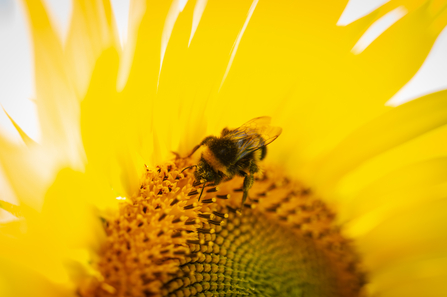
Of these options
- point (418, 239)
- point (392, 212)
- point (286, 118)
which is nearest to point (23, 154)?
point (286, 118)

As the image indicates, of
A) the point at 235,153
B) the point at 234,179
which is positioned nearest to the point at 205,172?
the point at 235,153

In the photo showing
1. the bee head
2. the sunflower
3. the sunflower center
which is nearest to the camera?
the sunflower

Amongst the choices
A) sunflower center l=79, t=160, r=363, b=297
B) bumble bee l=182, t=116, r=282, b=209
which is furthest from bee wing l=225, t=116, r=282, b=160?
sunflower center l=79, t=160, r=363, b=297

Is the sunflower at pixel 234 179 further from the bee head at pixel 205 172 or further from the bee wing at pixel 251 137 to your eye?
the bee wing at pixel 251 137

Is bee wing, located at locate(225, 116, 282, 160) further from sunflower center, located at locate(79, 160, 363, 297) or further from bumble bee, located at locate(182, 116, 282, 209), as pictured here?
sunflower center, located at locate(79, 160, 363, 297)

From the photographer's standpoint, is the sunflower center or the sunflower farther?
the sunflower center

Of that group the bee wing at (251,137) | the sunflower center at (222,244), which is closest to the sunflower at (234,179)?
the sunflower center at (222,244)
